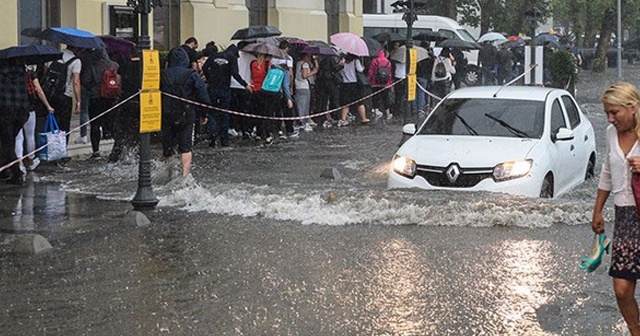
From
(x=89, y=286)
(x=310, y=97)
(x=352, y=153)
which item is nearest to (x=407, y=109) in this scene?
(x=352, y=153)

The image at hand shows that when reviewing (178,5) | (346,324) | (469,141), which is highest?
(178,5)

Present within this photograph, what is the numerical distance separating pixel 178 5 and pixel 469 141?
16956 millimetres

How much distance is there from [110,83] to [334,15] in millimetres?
19982

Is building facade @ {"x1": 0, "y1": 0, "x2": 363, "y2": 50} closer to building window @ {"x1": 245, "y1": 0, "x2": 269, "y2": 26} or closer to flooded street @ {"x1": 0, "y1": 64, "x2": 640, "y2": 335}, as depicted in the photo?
building window @ {"x1": 245, "y1": 0, "x2": 269, "y2": 26}

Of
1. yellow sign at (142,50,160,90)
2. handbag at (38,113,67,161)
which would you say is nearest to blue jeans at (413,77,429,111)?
handbag at (38,113,67,161)

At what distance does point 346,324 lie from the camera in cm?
831

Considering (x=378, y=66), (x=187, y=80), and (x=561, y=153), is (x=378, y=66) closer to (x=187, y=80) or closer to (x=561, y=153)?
(x=187, y=80)

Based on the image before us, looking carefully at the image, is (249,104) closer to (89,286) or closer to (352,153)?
(352,153)

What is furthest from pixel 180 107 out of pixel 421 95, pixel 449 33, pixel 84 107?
pixel 449 33

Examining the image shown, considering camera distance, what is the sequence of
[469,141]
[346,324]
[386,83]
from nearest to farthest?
[346,324]
[469,141]
[386,83]

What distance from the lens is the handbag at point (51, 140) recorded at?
17.6 meters

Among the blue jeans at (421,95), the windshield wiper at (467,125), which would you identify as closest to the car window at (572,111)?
the windshield wiper at (467,125)

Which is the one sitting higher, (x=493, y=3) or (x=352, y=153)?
(x=493, y=3)

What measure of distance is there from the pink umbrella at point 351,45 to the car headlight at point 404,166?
1373 cm
